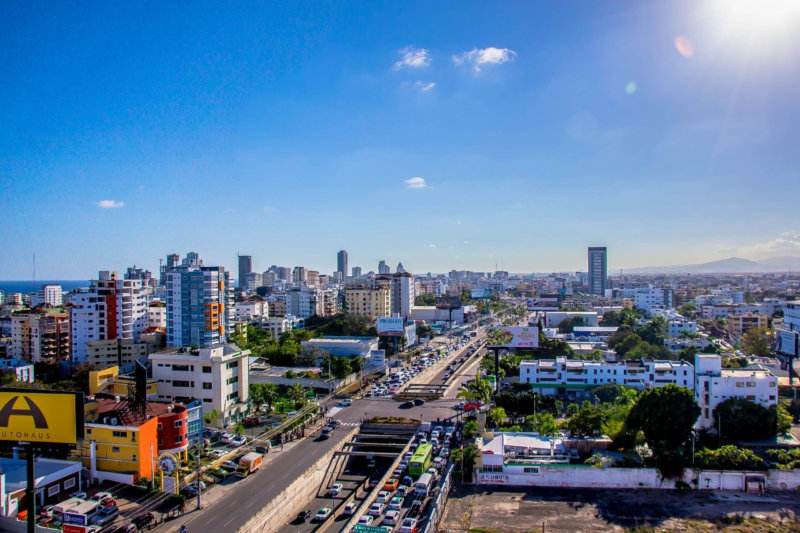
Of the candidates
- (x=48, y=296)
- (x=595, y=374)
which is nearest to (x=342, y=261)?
(x=48, y=296)

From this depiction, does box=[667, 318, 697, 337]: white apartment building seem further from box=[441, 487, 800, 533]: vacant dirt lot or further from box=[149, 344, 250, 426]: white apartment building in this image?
box=[149, 344, 250, 426]: white apartment building

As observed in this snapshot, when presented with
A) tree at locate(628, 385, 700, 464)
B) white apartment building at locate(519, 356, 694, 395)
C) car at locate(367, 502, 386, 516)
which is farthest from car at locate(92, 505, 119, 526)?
white apartment building at locate(519, 356, 694, 395)

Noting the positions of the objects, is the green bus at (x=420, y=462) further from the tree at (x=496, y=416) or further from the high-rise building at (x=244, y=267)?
the high-rise building at (x=244, y=267)

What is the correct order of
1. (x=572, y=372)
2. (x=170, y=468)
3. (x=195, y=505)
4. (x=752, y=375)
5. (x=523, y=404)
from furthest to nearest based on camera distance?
(x=572, y=372)
(x=523, y=404)
(x=752, y=375)
(x=170, y=468)
(x=195, y=505)

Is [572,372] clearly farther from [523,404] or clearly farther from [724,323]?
[724,323]

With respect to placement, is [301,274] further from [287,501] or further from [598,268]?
[287,501]

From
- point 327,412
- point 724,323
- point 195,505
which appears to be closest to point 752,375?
point 327,412

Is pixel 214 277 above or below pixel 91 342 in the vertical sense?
above
